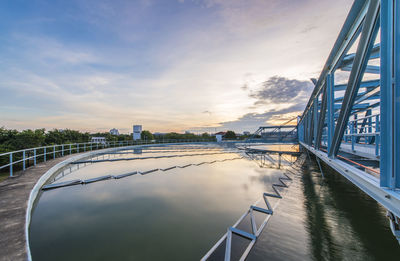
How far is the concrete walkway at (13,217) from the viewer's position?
1.67m

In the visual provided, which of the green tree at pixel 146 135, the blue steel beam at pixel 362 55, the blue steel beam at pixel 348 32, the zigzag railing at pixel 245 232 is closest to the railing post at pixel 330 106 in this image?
the blue steel beam at pixel 348 32

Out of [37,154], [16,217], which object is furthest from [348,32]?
[37,154]

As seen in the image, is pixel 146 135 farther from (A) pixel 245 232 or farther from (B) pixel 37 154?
(A) pixel 245 232

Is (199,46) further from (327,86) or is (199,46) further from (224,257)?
(224,257)

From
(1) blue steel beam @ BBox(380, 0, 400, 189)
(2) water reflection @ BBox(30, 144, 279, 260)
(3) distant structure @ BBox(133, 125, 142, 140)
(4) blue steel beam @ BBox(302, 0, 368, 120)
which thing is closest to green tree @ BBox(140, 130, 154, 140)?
(3) distant structure @ BBox(133, 125, 142, 140)

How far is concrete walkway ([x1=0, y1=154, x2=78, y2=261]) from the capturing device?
5.47 feet

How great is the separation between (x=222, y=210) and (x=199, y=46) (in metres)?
7.99

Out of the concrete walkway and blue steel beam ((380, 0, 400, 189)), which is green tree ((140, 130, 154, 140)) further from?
blue steel beam ((380, 0, 400, 189))

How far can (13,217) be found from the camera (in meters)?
2.36

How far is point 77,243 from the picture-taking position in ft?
7.75

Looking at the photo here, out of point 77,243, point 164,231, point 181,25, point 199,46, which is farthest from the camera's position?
point 199,46

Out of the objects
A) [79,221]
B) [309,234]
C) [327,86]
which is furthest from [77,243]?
[327,86]

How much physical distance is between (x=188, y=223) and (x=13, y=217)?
8.64 ft

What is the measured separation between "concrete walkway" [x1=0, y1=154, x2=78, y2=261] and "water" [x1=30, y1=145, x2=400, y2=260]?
39cm
